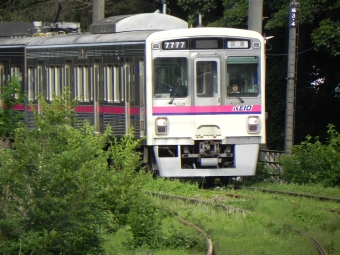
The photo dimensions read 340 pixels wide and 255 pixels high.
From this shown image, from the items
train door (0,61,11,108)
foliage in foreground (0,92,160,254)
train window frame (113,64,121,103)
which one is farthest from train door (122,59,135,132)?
foliage in foreground (0,92,160,254)

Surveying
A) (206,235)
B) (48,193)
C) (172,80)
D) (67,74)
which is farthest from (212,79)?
(48,193)

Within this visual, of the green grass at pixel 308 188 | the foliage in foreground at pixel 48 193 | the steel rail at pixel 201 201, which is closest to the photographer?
the foliage in foreground at pixel 48 193

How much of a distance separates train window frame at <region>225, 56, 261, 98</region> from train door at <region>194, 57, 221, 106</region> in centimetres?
19

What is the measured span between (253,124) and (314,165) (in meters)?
2.19

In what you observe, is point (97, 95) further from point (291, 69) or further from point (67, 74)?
point (291, 69)

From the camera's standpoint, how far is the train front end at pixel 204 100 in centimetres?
1507

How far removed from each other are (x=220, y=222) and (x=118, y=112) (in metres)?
5.60

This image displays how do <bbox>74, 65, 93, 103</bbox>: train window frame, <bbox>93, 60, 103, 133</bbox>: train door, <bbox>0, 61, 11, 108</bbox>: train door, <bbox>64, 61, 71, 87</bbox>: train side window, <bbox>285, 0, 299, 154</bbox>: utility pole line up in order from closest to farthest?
1. <bbox>93, 60, 103, 133</bbox>: train door
2. <bbox>74, 65, 93, 103</bbox>: train window frame
3. <bbox>64, 61, 71, 87</bbox>: train side window
4. <bbox>285, 0, 299, 154</bbox>: utility pole
5. <bbox>0, 61, 11, 108</bbox>: train door

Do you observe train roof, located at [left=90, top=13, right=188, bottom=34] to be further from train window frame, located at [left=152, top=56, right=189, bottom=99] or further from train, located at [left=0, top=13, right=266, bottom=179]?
train window frame, located at [left=152, top=56, right=189, bottom=99]

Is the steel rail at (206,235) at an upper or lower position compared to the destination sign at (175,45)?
lower

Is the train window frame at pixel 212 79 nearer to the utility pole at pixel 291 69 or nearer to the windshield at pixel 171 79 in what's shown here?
the windshield at pixel 171 79

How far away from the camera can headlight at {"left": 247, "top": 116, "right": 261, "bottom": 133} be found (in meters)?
15.3

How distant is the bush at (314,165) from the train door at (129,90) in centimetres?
366

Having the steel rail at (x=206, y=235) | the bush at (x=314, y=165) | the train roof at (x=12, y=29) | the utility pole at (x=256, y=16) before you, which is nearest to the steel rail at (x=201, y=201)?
the steel rail at (x=206, y=235)
